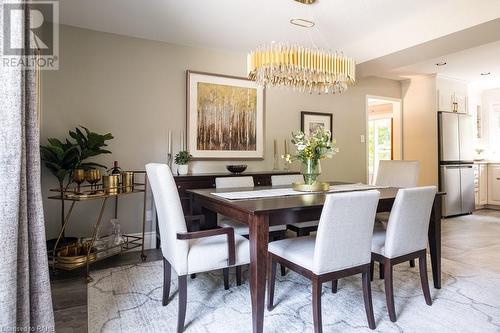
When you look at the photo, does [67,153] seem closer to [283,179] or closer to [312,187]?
[283,179]

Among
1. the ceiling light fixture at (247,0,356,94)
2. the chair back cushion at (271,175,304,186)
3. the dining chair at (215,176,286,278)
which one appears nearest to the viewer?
the ceiling light fixture at (247,0,356,94)

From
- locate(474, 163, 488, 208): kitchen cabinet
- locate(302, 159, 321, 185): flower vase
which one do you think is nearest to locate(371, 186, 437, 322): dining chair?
locate(302, 159, 321, 185): flower vase

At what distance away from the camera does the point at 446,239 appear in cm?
409

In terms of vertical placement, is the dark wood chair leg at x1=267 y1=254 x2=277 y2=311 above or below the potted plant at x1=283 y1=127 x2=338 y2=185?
below

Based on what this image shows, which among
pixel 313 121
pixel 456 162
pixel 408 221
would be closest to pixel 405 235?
pixel 408 221

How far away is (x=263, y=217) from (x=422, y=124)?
504cm

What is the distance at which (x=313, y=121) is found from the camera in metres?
4.88

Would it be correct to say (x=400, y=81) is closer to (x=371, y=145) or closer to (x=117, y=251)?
(x=371, y=145)

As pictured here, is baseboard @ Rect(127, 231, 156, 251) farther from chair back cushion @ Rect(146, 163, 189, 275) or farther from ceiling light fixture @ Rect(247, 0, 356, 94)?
ceiling light fixture @ Rect(247, 0, 356, 94)

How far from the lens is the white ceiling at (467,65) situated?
4402mm

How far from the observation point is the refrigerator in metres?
5.52

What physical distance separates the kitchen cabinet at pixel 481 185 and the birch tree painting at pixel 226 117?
4820mm

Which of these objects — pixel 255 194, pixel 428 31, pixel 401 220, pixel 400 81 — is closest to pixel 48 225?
pixel 255 194

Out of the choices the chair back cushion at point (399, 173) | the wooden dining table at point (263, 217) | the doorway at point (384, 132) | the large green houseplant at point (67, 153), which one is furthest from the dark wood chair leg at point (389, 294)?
the doorway at point (384, 132)
